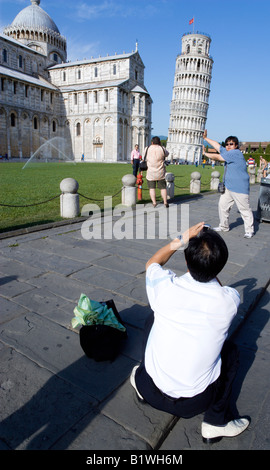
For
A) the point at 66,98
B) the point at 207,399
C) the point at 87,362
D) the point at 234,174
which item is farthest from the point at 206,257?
the point at 66,98

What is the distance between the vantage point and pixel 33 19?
5644cm

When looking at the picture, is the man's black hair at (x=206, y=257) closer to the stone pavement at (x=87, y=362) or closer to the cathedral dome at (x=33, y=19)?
the stone pavement at (x=87, y=362)

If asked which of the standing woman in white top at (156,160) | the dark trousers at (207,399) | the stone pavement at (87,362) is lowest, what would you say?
the stone pavement at (87,362)

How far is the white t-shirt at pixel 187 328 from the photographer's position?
153cm

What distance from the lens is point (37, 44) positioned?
56.7 metres

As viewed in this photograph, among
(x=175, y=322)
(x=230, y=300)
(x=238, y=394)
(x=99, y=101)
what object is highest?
(x=99, y=101)

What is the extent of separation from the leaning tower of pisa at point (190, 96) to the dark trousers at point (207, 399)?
77.1 meters

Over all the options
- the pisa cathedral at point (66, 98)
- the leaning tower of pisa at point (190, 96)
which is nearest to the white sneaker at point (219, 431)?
the pisa cathedral at point (66, 98)

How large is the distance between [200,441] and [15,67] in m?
61.4

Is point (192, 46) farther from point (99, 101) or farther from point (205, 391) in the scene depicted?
point (205, 391)

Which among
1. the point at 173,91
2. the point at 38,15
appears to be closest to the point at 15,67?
the point at 38,15

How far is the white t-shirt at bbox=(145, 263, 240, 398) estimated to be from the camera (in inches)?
60.4

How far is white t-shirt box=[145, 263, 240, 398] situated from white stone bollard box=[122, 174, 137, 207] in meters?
6.99

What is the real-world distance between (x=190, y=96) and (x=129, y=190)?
256 ft
